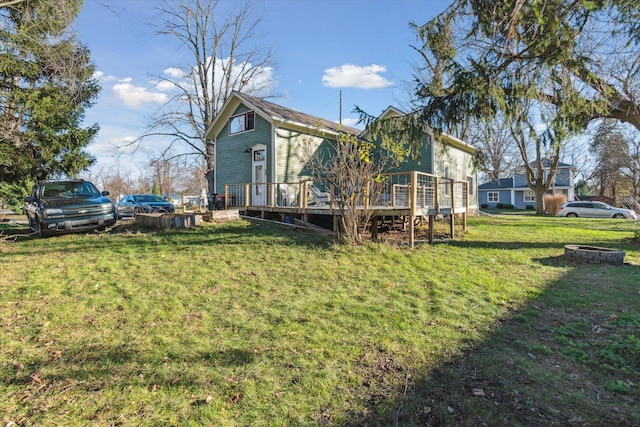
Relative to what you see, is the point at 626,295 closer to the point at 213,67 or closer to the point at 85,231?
the point at 85,231

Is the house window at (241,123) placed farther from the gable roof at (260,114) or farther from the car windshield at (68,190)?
the car windshield at (68,190)

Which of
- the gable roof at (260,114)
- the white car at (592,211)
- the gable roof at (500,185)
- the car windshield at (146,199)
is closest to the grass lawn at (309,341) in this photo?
the gable roof at (260,114)

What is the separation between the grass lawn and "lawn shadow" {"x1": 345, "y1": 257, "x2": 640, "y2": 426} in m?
0.02

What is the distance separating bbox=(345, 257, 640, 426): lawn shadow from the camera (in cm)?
241

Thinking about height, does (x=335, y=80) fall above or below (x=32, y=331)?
above

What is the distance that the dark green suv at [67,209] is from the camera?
7844 millimetres

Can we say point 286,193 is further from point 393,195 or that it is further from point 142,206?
point 142,206

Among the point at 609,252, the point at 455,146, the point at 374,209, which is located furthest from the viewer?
the point at 455,146

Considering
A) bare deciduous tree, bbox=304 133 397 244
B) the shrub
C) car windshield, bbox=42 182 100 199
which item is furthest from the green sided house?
the shrub

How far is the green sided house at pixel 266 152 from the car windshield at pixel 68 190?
4.41m

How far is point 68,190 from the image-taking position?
8.72 m

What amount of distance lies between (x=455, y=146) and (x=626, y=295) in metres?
13.2

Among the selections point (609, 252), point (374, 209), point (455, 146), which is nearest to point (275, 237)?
point (374, 209)

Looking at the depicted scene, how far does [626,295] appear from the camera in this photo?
16.5 ft
